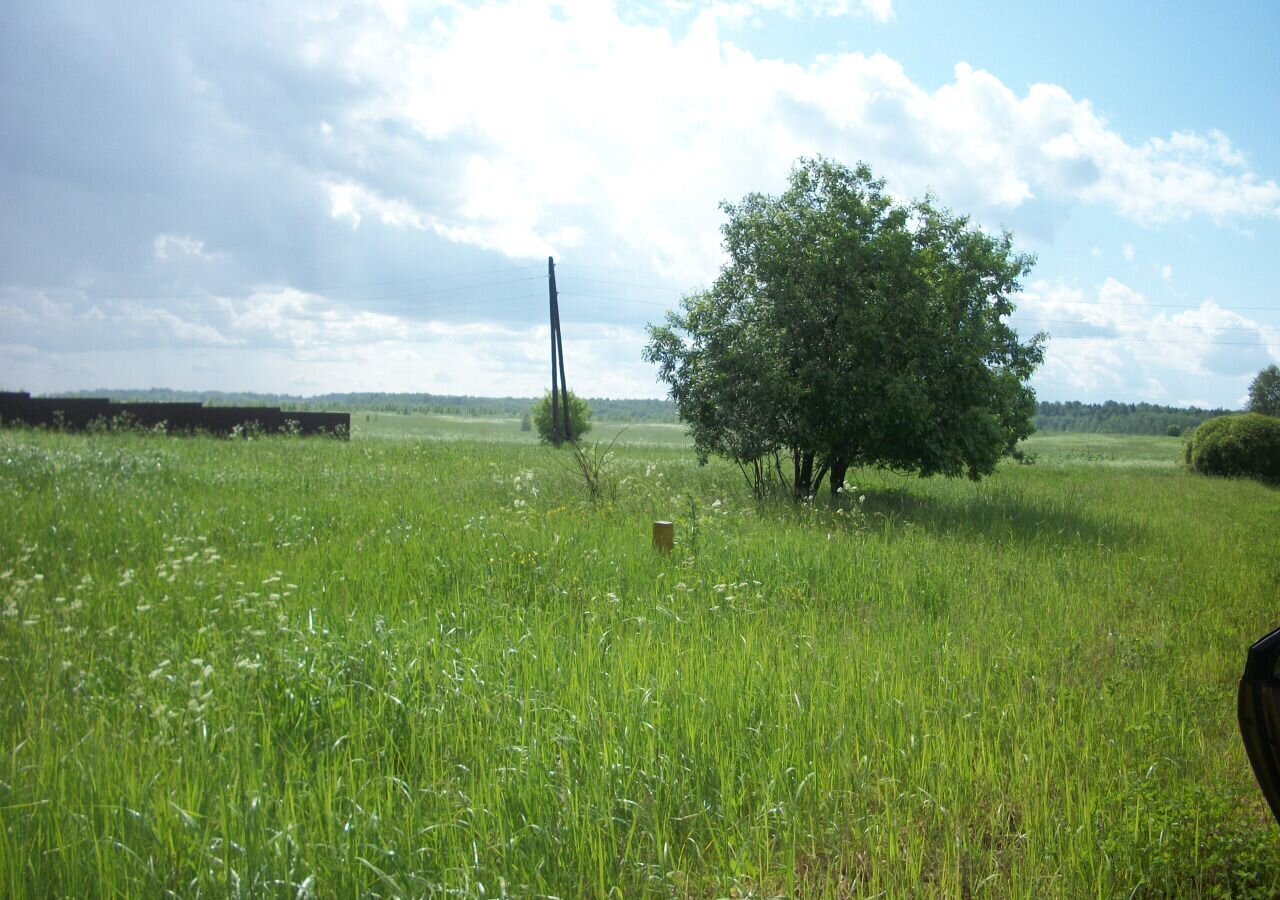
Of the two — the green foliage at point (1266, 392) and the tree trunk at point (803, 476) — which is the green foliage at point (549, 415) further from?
the green foliage at point (1266, 392)

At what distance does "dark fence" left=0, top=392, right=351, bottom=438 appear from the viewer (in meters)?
29.6

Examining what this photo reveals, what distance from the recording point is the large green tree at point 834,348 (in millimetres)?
13969

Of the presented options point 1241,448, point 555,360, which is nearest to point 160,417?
point 555,360

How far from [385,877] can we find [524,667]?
7.46ft

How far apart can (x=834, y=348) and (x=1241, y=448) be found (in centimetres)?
2187

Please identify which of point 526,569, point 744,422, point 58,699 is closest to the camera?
point 58,699

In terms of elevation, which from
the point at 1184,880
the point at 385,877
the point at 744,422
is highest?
the point at 744,422

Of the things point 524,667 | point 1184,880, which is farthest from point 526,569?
point 1184,880

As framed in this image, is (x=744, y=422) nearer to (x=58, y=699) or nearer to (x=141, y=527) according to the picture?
(x=141, y=527)

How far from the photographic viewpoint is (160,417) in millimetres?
32281

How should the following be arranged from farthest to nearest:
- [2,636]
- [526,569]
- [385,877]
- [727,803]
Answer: [526,569], [2,636], [727,803], [385,877]

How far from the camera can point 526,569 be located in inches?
320

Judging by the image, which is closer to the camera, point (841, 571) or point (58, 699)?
point (58, 699)

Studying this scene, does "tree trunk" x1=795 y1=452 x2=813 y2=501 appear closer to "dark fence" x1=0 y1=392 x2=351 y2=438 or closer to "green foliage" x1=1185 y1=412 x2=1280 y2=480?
"dark fence" x1=0 y1=392 x2=351 y2=438
